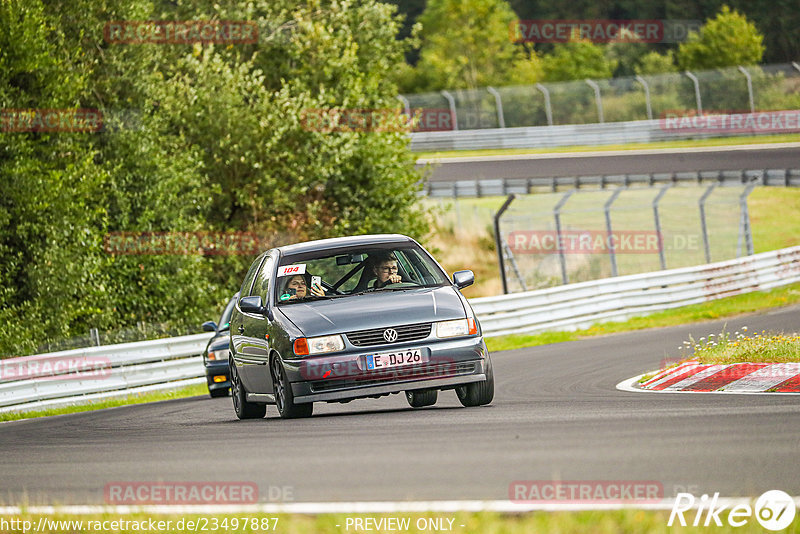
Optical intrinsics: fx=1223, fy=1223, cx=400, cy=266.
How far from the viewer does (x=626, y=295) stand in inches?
945

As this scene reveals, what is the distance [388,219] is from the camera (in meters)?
33.6

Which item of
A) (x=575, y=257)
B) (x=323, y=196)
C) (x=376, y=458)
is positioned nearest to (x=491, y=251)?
(x=575, y=257)

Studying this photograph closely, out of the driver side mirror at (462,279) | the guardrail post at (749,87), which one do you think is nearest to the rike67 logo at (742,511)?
the driver side mirror at (462,279)

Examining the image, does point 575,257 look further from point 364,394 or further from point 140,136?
point 364,394

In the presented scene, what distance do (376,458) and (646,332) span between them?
14090 mm

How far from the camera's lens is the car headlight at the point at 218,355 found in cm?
1571

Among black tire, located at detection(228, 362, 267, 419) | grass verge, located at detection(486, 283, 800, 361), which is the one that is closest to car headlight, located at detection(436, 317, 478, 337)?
black tire, located at detection(228, 362, 267, 419)

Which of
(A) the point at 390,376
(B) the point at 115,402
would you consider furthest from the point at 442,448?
(B) the point at 115,402

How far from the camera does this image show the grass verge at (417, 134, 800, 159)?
154ft

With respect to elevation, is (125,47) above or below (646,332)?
above

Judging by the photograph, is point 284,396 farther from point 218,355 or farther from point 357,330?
point 218,355

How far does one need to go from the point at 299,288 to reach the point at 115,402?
7.93 meters

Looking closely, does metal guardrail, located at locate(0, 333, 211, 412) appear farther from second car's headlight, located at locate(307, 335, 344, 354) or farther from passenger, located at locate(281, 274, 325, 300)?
second car's headlight, located at locate(307, 335, 344, 354)

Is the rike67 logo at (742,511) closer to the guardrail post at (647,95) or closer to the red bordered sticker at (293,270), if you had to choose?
the red bordered sticker at (293,270)
